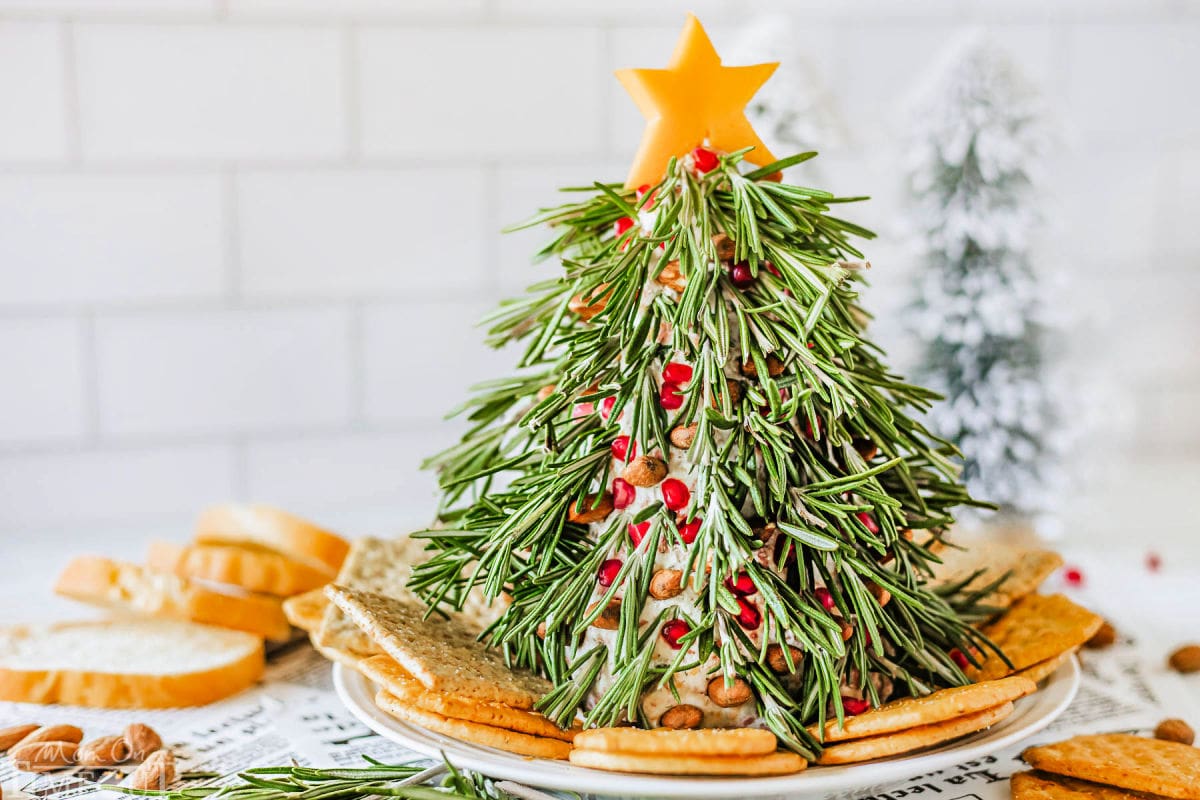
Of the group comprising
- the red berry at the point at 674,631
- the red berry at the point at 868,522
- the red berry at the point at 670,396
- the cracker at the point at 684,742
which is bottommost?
the cracker at the point at 684,742

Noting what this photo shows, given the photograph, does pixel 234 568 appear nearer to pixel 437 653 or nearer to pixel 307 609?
pixel 307 609

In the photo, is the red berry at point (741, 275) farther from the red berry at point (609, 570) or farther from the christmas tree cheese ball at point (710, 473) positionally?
the red berry at point (609, 570)

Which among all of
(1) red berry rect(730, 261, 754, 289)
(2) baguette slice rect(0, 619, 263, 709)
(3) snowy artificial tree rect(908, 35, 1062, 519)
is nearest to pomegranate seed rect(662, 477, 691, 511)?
(1) red berry rect(730, 261, 754, 289)

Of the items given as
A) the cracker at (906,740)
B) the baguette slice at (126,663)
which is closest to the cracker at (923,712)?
the cracker at (906,740)

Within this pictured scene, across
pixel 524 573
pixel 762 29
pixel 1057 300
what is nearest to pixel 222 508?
pixel 524 573

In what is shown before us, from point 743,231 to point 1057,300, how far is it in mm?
584

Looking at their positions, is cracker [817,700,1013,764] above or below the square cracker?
below

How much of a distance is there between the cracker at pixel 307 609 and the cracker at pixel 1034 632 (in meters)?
0.38

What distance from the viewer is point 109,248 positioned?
1.13 m

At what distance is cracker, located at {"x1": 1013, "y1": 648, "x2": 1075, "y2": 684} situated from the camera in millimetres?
580

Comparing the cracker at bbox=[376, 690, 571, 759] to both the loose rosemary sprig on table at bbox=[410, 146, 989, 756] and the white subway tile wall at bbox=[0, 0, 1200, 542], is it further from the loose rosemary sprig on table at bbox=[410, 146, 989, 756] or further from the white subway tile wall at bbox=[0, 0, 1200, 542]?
the white subway tile wall at bbox=[0, 0, 1200, 542]

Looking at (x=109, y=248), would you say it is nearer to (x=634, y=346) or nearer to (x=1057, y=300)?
(x=634, y=346)

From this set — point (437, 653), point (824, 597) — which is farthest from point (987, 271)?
point (437, 653)

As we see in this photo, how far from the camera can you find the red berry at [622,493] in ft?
1.79
